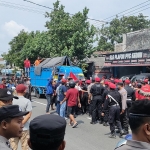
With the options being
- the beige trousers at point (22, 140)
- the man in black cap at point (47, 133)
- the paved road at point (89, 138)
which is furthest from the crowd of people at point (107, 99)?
the man in black cap at point (47, 133)

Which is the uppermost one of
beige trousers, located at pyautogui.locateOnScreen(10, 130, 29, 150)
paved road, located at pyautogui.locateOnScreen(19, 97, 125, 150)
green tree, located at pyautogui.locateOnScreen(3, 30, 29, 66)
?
green tree, located at pyautogui.locateOnScreen(3, 30, 29, 66)

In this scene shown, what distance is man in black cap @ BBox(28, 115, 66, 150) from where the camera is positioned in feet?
6.37

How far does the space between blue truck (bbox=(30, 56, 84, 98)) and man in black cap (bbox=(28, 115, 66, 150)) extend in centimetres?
1612

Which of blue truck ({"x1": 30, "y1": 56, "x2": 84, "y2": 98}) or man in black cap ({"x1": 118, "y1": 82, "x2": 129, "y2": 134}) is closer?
man in black cap ({"x1": 118, "y1": 82, "x2": 129, "y2": 134})

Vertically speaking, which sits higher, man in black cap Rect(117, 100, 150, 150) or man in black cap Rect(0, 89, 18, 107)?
man in black cap Rect(117, 100, 150, 150)

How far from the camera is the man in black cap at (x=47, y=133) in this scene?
1.94 metres

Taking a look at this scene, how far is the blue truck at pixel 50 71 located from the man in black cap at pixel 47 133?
16122 millimetres

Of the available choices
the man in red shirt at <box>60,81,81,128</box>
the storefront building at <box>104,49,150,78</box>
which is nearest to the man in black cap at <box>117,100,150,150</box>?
the man in red shirt at <box>60,81,81,128</box>

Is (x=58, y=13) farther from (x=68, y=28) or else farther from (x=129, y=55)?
(x=129, y=55)

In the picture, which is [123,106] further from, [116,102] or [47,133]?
[47,133]

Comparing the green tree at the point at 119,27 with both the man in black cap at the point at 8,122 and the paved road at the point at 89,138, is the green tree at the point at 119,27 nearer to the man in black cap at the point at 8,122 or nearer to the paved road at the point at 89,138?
the paved road at the point at 89,138

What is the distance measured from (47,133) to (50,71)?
1743 centimetres

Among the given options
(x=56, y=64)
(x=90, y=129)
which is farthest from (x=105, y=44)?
(x=90, y=129)

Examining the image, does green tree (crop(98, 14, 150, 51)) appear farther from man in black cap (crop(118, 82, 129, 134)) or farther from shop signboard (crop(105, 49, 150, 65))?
man in black cap (crop(118, 82, 129, 134))
